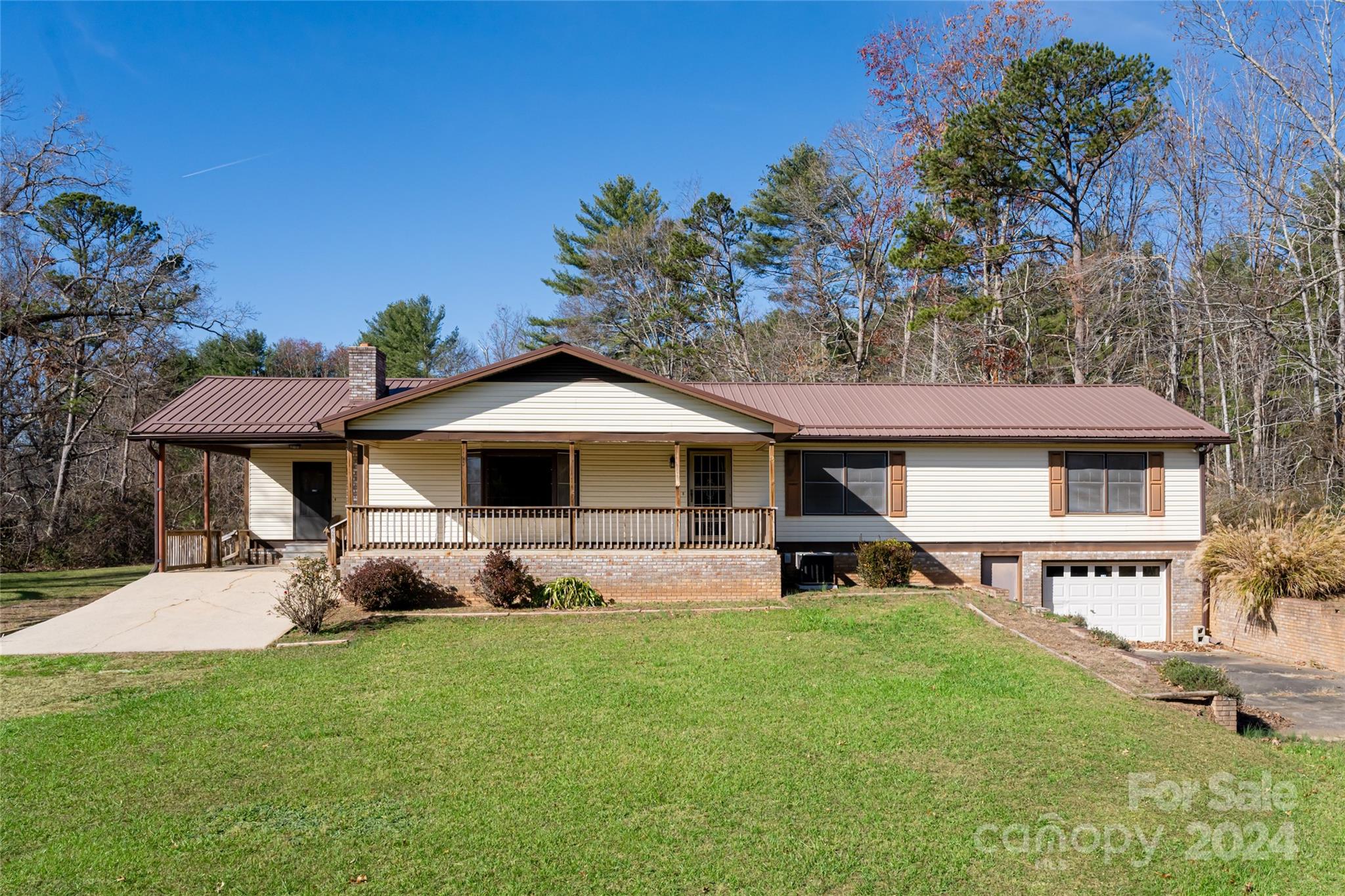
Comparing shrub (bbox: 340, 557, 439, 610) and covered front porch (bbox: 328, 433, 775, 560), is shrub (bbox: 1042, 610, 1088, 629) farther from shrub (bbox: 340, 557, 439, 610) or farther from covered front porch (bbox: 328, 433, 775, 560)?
shrub (bbox: 340, 557, 439, 610)

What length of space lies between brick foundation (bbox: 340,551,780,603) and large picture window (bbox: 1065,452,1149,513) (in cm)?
730

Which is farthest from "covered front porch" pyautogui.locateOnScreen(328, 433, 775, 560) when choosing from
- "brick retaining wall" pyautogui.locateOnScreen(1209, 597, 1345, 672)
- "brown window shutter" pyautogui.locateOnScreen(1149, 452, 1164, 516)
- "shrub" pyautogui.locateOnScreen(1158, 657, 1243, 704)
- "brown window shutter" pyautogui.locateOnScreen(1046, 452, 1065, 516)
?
"brick retaining wall" pyautogui.locateOnScreen(1209, 597, 1345, 672)

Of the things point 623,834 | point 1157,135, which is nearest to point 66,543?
point 623,834

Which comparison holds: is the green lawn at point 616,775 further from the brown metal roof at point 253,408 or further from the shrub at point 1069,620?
the brown metal roof at point 253,408

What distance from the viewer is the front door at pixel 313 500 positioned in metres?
19.1

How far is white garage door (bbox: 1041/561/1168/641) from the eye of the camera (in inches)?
715

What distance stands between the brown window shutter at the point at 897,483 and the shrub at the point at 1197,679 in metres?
7.68

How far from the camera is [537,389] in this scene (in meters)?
16.1

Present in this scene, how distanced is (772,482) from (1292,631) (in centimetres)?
967

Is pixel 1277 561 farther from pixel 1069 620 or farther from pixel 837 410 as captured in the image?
pixel 837 410

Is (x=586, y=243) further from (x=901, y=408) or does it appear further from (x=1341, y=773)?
(x=1341, y=773)

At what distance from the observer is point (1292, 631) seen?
1515 centimetres

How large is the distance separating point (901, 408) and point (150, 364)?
25.4 meters

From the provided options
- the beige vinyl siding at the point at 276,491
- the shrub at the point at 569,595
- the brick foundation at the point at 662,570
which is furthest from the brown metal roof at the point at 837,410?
the shrub at the point at 569,595
